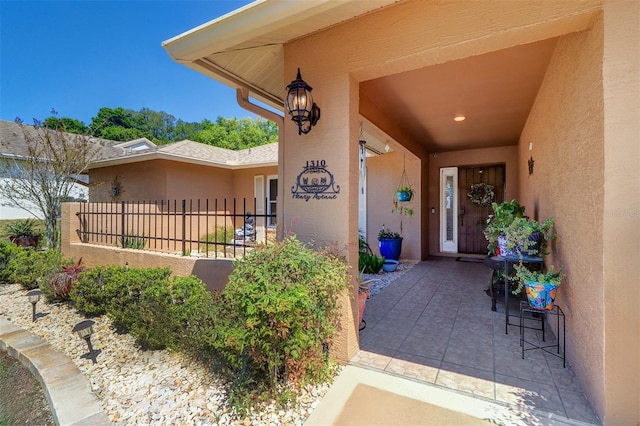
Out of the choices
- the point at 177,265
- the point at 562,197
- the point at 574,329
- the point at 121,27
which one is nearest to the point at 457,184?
the point at 562,197

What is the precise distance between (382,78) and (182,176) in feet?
23.9

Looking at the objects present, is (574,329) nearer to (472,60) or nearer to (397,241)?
(472,60)

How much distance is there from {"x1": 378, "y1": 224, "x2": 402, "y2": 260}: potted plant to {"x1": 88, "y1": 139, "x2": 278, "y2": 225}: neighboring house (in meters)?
3.62

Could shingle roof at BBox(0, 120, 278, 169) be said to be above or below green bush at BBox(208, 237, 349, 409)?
above

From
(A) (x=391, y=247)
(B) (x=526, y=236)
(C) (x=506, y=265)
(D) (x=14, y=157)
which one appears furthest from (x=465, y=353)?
(D) (x=14, y=157)

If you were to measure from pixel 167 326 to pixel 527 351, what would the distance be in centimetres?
358

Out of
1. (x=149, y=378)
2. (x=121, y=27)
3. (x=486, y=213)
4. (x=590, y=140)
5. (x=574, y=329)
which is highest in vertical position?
(x=121, y=27)

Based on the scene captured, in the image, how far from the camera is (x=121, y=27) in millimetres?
7977

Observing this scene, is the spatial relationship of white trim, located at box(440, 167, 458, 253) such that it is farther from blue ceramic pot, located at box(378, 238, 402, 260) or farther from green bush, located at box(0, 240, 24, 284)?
green bush, located at box(0, 240, 24, 284)

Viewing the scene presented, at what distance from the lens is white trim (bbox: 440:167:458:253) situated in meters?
7.71

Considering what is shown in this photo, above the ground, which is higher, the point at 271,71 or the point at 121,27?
the point at 121,27

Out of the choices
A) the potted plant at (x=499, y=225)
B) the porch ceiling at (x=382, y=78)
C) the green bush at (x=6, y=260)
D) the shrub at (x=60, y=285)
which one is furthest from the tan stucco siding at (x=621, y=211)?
the green bush at (x=6, y=260)

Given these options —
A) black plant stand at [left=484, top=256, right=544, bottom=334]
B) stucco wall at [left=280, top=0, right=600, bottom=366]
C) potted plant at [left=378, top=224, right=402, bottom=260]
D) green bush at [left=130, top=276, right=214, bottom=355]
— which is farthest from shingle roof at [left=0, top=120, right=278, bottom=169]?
black plant stand at [left=484, top=256, right=544, bottom=334]

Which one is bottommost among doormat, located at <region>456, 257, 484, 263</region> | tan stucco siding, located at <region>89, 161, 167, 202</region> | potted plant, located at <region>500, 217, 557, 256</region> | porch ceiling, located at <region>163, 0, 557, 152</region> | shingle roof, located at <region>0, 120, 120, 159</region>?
doormat, located at <region>456, 257, 484, 263</region>
